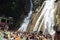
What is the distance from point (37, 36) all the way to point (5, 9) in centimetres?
77

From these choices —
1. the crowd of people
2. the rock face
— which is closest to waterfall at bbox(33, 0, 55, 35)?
the crowd of people

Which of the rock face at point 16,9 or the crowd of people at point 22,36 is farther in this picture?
the rock face at point 16,9

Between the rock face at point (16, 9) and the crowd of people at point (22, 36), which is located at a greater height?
the rock face at point (16, 9)

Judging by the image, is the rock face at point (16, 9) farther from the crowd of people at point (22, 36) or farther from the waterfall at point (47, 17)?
the waterfall at point (47, 17)

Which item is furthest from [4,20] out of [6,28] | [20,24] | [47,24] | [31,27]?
[47,24]

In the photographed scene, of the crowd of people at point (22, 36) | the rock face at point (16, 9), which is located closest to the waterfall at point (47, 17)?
the crowd of people at point (22, 36)

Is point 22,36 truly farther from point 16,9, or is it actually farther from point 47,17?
point 47,17

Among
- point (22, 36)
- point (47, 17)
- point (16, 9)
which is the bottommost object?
point (22, 36)

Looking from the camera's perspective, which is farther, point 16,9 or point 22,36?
point 16,9

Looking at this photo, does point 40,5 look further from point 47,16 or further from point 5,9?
point 5,9

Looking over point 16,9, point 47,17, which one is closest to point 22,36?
point 16,9

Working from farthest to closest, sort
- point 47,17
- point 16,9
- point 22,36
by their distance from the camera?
1. point 47,17
2. point 16,9
3. point 22,36

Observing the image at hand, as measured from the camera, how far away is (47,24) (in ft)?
11.2

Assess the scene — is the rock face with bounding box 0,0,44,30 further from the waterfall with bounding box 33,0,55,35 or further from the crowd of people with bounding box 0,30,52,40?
the waterfall with bounding box 33,0,55,35
